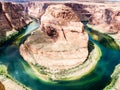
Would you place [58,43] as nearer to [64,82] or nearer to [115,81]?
[64,82]

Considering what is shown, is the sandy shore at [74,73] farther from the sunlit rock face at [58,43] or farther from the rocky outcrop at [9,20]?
the rocky outcrop at [9,20]

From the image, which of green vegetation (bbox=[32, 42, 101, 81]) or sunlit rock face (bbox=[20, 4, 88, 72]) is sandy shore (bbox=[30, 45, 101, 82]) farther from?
sunlit rock face (bbox=[20, 4, 88, 72])

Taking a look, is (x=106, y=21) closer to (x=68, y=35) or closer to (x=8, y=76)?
(x=68, y=35)

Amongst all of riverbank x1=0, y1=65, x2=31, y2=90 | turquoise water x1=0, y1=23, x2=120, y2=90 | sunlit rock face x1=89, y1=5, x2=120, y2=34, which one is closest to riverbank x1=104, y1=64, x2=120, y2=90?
turquoise water x1=0, y1=23, x2=120, y2=90

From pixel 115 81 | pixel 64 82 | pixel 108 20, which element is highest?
pixel 115 81

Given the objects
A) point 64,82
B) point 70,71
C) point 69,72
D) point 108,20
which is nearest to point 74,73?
point 69,72

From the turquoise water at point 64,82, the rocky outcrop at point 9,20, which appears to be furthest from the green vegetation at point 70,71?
the rocky outcrop at point 9,20
